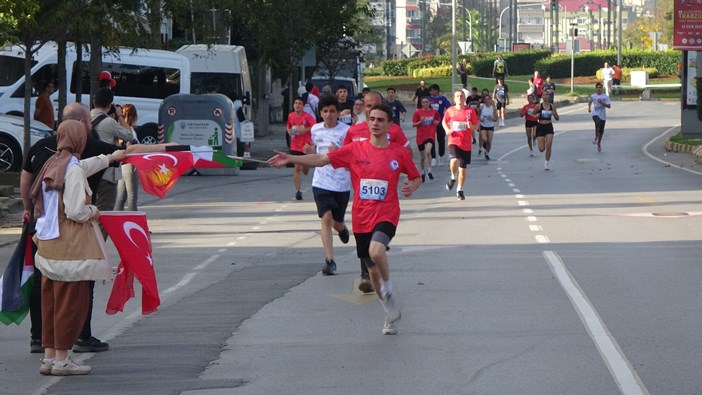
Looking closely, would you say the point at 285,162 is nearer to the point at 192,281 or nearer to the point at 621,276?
the point at 192,281

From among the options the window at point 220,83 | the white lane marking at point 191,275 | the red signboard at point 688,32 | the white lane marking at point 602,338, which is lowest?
the white lane marking at point 191,275

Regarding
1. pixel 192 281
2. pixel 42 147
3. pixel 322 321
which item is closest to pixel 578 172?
pixel 192 281

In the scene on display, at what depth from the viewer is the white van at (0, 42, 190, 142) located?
3117 cm

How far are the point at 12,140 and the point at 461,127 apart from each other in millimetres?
8365

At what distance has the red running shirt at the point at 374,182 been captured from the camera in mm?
10234

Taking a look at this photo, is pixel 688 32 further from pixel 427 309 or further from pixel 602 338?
pixel 602 338

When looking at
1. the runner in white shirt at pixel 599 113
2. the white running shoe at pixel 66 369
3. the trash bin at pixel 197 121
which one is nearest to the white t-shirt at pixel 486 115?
the runner in white shirt at pixel 599 113

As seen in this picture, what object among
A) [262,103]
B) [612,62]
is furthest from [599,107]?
[612,62]

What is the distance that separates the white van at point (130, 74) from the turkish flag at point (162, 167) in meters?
21.5

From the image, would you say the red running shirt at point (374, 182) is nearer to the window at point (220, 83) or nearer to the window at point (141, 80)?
the window at point (141, 80)

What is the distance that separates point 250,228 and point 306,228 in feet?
2.49

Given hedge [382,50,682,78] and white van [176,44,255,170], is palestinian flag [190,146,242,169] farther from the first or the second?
hedge [382,50,682,78]

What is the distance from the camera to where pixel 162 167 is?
31.6 feet

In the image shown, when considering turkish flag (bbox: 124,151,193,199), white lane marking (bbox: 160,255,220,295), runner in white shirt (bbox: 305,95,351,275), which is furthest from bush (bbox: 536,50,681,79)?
turkish flag (bbox: 124,151,193,199)
